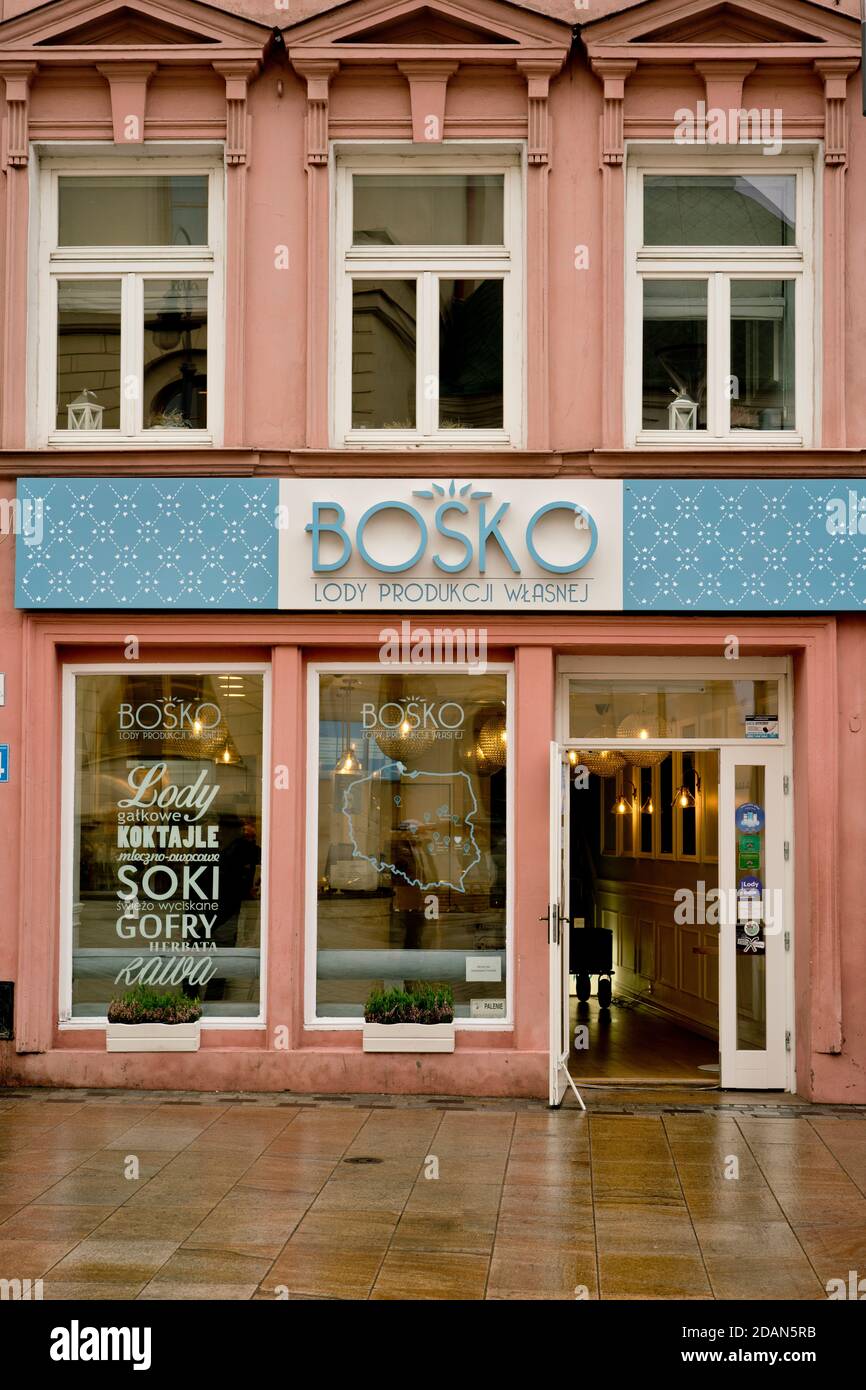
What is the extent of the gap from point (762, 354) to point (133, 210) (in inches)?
196

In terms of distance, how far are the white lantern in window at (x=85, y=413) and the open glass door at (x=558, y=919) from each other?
4325mm

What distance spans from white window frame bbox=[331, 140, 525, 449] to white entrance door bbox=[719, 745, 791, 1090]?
3155 mm

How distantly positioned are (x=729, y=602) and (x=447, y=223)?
3636 mm

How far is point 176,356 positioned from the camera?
1151cm

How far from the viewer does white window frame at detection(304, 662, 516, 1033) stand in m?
11.1

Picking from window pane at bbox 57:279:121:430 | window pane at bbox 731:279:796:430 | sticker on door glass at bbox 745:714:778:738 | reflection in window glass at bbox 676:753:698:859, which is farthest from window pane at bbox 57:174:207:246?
reflection in window glass at bbox 676:753:698:859

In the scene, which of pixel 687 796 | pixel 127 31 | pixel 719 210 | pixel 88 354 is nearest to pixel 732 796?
pixel 687 796

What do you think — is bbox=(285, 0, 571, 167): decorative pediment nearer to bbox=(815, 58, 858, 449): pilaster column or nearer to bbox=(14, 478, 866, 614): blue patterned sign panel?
bbox=(815, 58, 858, 449): pilaster column

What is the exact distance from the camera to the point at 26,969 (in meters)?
11.0

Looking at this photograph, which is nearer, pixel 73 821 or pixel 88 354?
pixel 73 821

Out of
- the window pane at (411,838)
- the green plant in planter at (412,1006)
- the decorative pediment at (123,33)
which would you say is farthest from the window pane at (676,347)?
the green plant in planter at (412,1006)

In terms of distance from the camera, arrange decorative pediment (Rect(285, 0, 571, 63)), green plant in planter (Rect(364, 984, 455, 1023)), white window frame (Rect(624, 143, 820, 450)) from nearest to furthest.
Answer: green plant in planter (Rect(364, 984, 455, 1023)), decorative pediment (Rect(285, 0, 571, 63)), white window frame (Rect(624, 143, 820, 450))

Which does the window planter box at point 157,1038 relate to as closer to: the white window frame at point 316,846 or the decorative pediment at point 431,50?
the white window frame at point 316,846

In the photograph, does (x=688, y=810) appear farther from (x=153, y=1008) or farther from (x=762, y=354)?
(x=153, y=1008)
